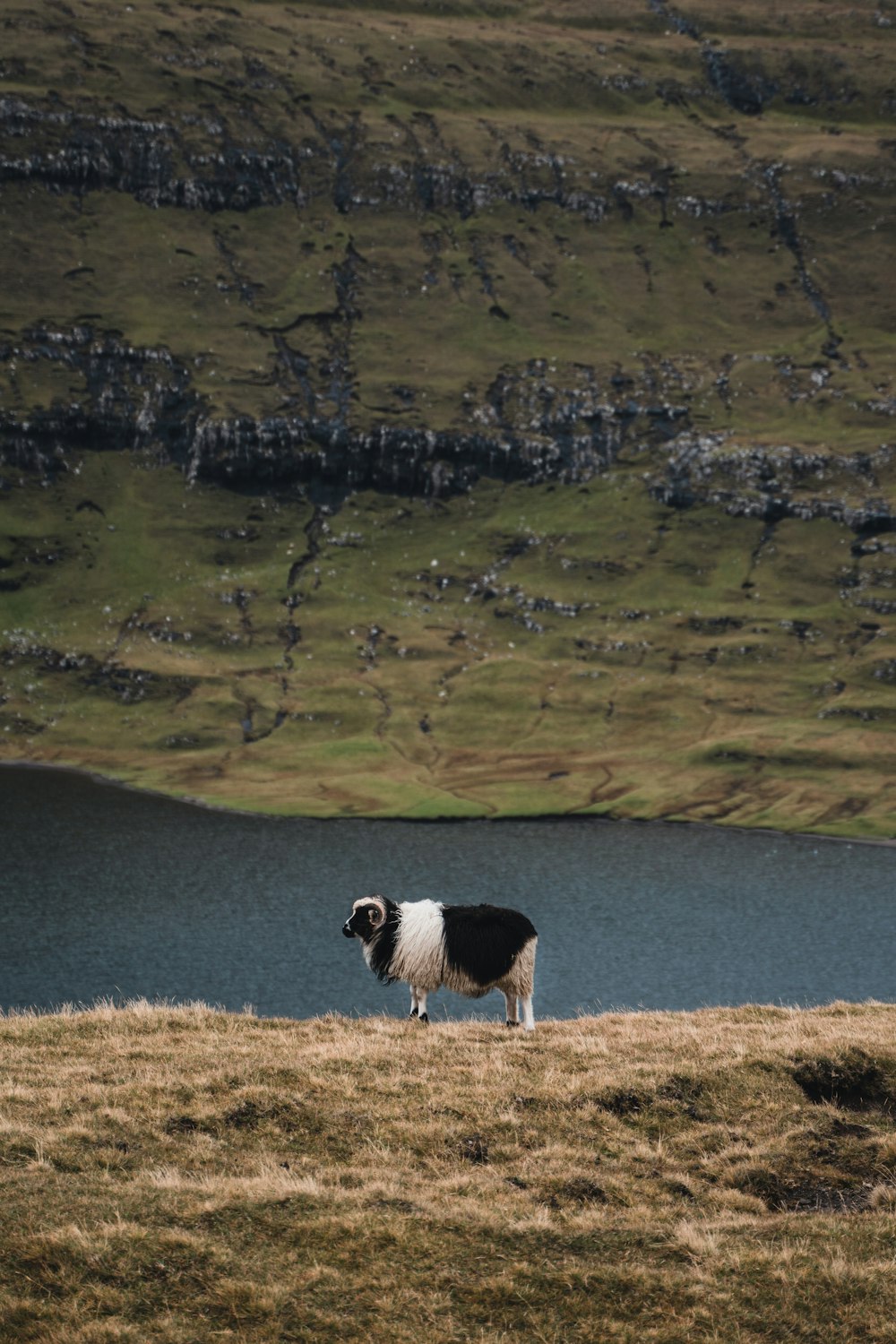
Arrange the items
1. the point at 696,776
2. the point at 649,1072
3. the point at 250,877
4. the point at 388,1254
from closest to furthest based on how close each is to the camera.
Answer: the point at 388,1254
the point at 649,1072
the point at 250,877
the point at 696,776

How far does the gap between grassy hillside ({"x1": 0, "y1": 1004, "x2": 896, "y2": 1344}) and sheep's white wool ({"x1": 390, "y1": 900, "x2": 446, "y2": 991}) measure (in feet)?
4.98

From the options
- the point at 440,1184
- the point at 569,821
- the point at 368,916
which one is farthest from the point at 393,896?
the point at 440,1184

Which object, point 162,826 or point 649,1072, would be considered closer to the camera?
point 649,1072

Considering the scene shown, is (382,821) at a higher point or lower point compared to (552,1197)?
lower

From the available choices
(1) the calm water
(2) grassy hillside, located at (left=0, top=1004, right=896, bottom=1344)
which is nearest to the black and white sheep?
(2) grassy hillside, located at (left=0, top=1004, right=896, bottom=1344)

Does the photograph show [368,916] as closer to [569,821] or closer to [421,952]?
[421,952]

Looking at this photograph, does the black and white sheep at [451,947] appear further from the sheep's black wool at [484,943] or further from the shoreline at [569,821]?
the shoreline at [569,821]

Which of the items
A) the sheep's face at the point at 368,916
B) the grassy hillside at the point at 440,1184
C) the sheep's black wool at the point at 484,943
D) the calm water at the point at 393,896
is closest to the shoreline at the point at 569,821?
the calm water at the point at 393,896

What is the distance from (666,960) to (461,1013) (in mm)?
33424

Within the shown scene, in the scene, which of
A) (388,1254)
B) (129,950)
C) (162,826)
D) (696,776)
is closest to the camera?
(388,1254)

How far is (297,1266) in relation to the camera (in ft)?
50.6

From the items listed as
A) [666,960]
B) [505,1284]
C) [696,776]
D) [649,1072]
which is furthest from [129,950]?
[696,776]

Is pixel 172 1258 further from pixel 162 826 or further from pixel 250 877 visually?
pixel 162 826

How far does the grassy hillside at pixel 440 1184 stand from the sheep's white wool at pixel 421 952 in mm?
1518
